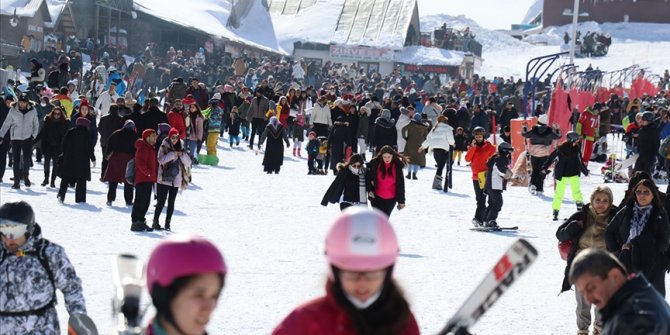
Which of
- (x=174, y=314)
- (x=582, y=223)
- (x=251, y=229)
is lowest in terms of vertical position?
(x=251, y=229)

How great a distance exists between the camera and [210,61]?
41812mm

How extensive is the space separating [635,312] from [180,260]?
179 cm

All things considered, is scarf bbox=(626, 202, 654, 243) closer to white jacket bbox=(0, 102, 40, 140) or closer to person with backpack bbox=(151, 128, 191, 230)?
person with backpack bbox=(151, 128, 191, 230)

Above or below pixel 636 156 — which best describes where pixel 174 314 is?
above

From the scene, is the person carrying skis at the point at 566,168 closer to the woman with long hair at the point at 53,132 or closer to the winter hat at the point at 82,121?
the winter hat at the point at 82,121

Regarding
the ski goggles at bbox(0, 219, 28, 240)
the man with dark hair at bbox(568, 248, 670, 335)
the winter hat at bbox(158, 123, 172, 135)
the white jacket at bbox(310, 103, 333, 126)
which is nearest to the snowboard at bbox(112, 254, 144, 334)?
the man with dark hair at bbox(568, 248, 670, 335)

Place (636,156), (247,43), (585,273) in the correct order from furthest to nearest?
(247,43) < (636,156) < (585,273)

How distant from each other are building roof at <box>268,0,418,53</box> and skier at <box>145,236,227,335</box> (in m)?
50.8

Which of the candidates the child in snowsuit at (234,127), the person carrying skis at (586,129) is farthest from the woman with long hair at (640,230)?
the child in snowsuit at (234,127)

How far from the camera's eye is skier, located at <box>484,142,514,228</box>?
15.4 meters

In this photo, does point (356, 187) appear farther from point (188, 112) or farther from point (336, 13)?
point (336, 13)

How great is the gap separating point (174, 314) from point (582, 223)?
567cm

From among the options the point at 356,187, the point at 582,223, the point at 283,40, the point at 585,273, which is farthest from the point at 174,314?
the point at 283,40

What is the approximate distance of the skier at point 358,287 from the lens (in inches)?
126
